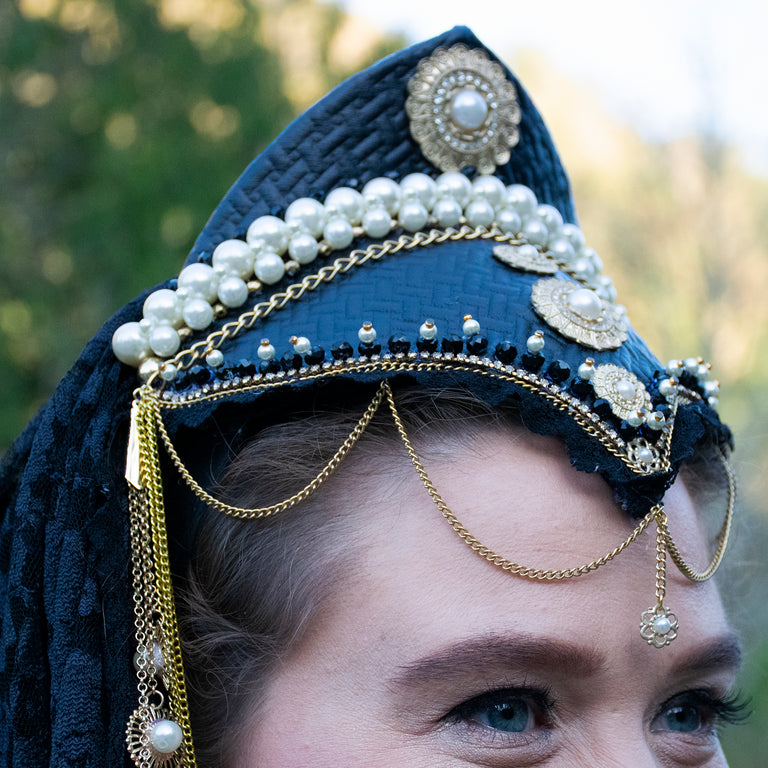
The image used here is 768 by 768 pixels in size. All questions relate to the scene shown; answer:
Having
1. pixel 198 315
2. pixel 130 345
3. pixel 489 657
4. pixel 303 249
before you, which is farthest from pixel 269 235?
pixel 489 657

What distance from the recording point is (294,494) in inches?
50.1

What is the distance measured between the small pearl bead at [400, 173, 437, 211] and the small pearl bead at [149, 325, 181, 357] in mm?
465

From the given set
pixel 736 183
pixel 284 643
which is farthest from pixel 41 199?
pixel 736 183

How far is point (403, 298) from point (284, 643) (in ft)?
1.78

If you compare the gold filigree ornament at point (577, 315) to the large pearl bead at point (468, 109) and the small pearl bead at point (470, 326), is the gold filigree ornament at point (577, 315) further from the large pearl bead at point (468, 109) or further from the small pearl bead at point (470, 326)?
the large pearl bead at point (468, 109)

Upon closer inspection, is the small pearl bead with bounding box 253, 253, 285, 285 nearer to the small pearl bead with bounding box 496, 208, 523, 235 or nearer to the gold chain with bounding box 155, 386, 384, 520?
the gold chain with bounding box 155, 386, 384, 520

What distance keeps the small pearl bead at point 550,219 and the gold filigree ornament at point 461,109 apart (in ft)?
0.40

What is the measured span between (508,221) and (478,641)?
74 cm

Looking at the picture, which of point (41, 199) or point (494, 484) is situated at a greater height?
point (41, 199)

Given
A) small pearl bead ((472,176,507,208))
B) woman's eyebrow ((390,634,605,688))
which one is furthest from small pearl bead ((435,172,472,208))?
woman's eyebrow ((390,634,605,688))

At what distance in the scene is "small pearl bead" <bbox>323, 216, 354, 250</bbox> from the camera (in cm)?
140

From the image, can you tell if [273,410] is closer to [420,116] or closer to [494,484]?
[494,484]

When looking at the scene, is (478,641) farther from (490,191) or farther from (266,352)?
(490,191)

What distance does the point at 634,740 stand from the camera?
118cm
